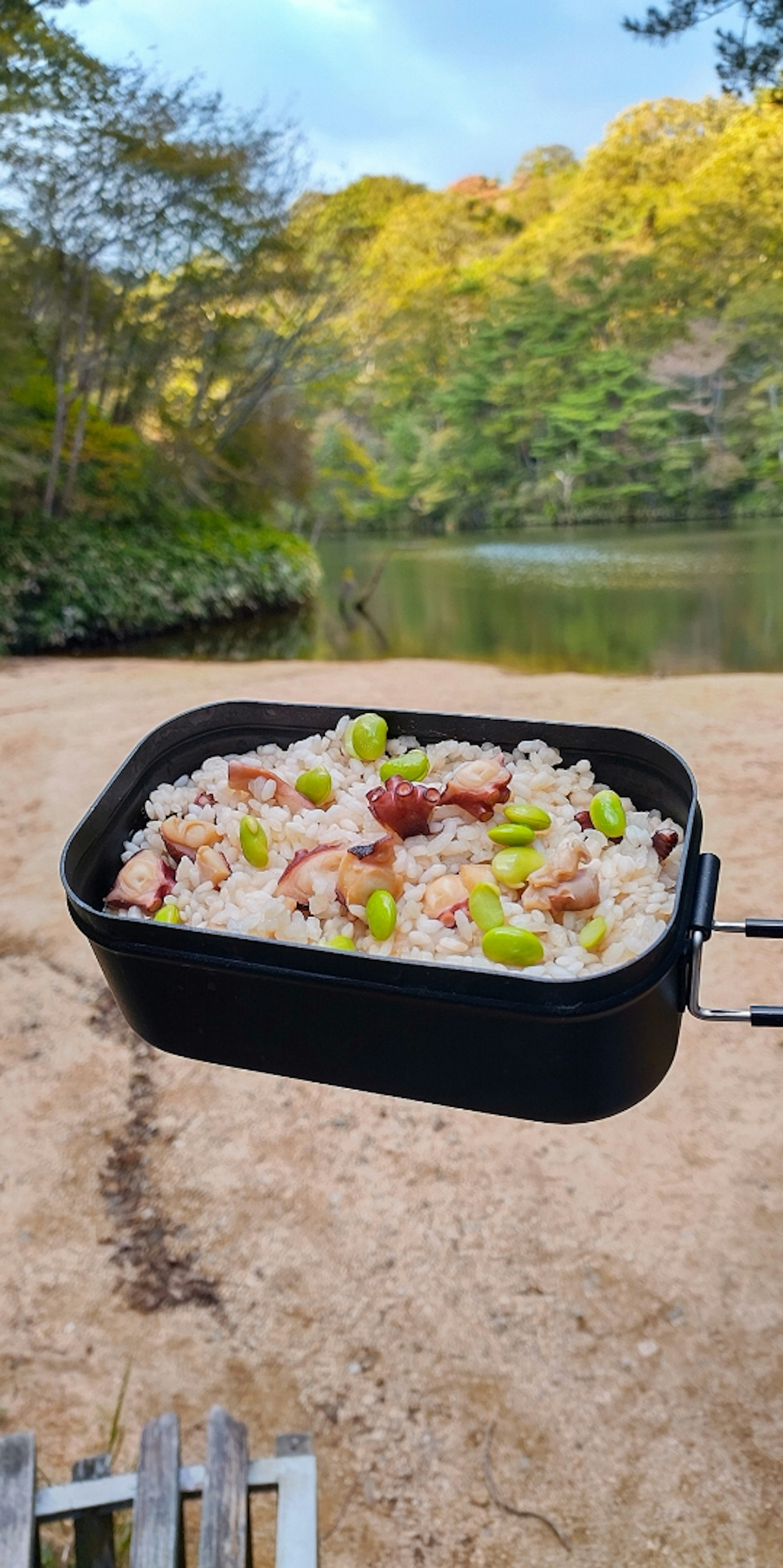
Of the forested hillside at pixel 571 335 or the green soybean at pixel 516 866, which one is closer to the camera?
the green soybean at pixel 516 866

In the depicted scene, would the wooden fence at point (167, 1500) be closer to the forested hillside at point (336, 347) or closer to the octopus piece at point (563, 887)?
the octopus piece at point (563, 887)

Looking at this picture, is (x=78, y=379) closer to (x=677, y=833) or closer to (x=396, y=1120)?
(x=396, y=1120)

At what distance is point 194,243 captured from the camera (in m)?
7.29

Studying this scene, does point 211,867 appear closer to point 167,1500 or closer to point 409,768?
point 409,768

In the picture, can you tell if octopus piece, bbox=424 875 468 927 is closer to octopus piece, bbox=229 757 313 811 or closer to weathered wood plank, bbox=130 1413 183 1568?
octopus piece, bbox=229 757 313 811

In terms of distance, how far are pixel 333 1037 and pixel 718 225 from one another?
26.8 ft

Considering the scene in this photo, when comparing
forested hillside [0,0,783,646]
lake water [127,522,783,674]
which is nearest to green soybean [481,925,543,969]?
lake water [127,522,783,674]

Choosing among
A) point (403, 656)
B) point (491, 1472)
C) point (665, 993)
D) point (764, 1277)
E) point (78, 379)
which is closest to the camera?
point (665, 993)

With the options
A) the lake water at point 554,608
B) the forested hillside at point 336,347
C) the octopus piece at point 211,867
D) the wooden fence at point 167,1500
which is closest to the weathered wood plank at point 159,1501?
the wooden fence at point 167,1500

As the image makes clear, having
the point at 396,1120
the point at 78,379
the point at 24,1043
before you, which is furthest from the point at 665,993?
the point at 78,379

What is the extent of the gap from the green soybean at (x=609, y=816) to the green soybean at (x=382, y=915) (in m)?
0.14

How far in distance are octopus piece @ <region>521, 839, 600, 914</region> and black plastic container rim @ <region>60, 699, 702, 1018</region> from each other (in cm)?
6

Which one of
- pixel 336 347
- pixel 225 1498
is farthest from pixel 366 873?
pixel 336 347

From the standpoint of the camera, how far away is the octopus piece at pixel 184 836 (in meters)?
0.68
